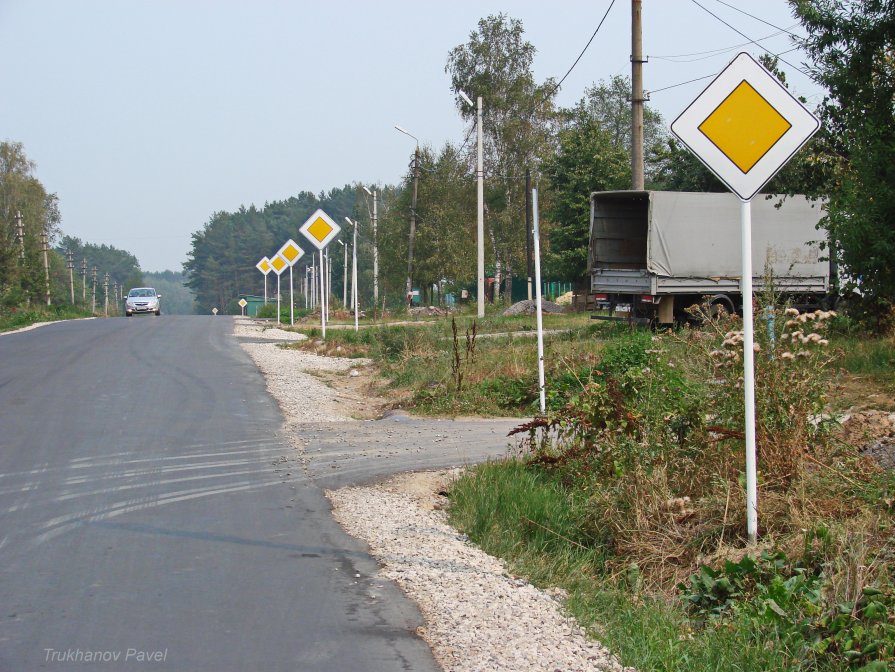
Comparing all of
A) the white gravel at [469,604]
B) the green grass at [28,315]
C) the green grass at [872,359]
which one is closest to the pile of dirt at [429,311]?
the green grass at [28,315]

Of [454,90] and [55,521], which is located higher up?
[454,90]

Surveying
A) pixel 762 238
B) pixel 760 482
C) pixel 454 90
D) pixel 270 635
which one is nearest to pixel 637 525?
pixel 760 482

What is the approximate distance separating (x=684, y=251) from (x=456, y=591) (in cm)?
2055

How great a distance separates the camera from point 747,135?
18.8 ft

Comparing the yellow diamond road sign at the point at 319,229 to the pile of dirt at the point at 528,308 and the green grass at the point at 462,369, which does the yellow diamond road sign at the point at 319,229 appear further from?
the pile of dirt at the point at 528,308

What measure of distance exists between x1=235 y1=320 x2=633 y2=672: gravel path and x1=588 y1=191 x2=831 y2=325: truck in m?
16.4

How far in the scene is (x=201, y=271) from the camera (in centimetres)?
16550

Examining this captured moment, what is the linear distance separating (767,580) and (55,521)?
492cm

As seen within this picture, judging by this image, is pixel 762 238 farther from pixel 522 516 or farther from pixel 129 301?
pixel 129 301

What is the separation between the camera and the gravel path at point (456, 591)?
4332 millimetres

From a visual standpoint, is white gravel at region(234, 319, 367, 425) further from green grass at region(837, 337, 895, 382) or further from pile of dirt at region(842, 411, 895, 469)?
green grass at region(837, 337, 895, 382)

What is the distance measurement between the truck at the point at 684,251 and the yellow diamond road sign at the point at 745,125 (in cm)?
1818

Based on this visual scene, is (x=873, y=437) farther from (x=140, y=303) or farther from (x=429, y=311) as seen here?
(x=140, y=303)

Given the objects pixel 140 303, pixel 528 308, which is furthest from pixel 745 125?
pixel 140 303
